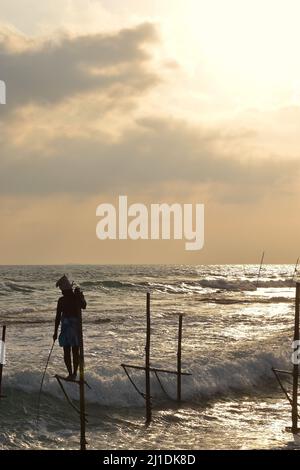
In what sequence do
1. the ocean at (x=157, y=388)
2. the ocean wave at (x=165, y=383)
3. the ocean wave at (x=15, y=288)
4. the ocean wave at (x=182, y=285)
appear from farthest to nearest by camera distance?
the ocean wave at (x=182, y=285) < the ocean wave at (x=15, y=288) < the ocean wave at (x=165, y=383) < the ocean at (x=157, y=388)

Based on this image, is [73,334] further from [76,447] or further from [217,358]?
[217,358]

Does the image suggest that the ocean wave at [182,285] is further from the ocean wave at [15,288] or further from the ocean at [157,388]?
the ocean at [157,388]

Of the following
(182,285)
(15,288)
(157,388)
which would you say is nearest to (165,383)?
(157,388)

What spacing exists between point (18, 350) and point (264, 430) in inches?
478

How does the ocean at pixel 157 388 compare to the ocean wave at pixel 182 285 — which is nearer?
the ocean at pixel 157 388

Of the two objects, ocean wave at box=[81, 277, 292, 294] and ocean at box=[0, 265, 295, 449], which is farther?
ocean wave at box=[81, 277, 292, 294]

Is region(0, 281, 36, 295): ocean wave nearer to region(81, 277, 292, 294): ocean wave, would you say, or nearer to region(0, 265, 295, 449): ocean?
region(81, 277, 292, 294): ocean wave

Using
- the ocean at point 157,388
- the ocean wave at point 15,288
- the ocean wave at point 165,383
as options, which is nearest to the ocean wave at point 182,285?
the ocean wave at point 15,288

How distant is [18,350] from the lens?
23.7 meters

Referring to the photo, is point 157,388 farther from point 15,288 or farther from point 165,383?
point 15,288

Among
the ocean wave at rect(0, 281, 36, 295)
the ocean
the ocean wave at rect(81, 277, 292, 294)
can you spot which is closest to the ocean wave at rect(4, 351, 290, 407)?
the ocean

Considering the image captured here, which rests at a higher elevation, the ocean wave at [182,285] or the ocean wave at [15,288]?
the ocean wave at [15,288]
